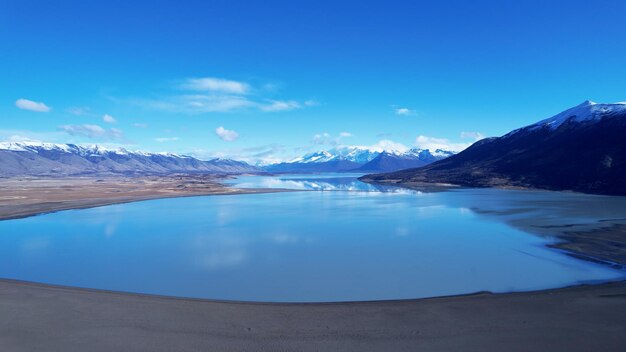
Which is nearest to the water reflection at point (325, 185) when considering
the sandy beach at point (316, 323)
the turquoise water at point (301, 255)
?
the turquoise water at point (301, 255)

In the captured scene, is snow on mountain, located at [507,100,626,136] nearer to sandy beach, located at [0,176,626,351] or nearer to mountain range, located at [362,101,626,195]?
mountain range, located at [362,101,626,195]

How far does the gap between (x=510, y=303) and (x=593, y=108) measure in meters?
121

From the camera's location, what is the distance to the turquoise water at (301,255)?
15453mm

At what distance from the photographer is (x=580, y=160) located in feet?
254

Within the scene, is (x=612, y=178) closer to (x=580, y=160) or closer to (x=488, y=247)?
(x=580, y=160)

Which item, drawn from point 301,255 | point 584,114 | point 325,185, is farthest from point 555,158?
point 301,255

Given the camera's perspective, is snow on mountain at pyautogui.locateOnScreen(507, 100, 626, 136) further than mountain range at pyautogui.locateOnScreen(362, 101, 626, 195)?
Yes

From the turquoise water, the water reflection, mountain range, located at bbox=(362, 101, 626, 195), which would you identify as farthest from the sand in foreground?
the water reflection

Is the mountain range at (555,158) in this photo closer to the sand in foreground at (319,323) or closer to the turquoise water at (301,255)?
the turquoise water at (301,255)

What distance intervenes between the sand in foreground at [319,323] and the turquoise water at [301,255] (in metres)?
1.37

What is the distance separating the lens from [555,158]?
280ft

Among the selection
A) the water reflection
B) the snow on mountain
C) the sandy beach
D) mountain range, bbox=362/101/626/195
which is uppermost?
the snow on mountain

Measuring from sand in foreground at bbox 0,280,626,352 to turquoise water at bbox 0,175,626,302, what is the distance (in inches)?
54.0

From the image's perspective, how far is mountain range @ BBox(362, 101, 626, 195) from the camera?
6938cm
